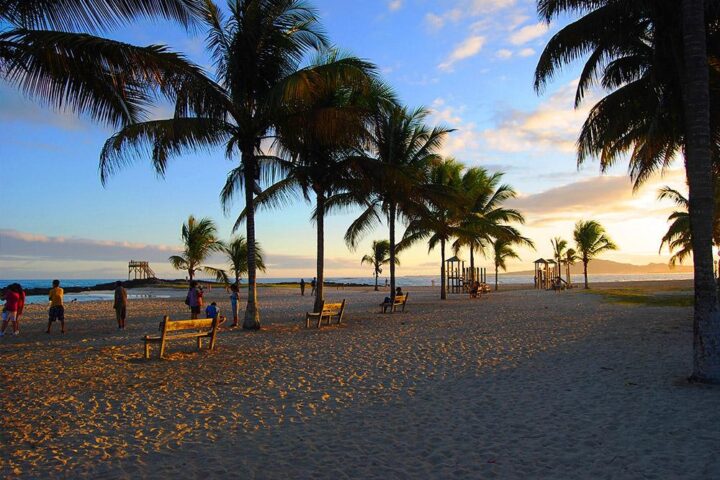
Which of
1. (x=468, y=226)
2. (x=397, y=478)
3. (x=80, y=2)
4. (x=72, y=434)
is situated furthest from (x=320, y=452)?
(x=468, y=226)

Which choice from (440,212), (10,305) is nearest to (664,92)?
(440,212)

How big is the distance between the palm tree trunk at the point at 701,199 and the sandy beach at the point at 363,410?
55 centimetres

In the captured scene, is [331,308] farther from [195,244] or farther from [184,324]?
[195,244]

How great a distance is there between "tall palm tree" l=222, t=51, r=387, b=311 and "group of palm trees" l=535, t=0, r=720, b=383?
4919mm

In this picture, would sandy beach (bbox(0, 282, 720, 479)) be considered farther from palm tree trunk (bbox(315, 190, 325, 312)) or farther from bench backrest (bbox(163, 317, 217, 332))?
palm tree trunk (bbox(315, 190, 325, 312))

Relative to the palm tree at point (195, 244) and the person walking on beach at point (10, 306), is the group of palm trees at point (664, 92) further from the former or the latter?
the palm tree at point (195, 244)

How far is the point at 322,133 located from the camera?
531 inches

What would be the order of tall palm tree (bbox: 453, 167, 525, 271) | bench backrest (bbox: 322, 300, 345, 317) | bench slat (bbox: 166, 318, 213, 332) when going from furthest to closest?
tall palm tree (bbox: 453, 167, 525, 271) < bench backrest (bbox: 322, 300, 345, 317) < bench slat (bbox: 166, 318, 213, 332)

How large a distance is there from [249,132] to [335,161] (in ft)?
13.6

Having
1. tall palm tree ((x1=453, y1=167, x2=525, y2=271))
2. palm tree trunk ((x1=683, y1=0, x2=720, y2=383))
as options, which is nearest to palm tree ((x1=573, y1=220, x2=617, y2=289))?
tall palm tree ((x1=453, y1=167, x2=525, y2=271))

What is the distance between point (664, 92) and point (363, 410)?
1141 cm

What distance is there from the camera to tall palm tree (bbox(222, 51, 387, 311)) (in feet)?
43.1

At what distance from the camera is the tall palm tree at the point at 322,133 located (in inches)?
517

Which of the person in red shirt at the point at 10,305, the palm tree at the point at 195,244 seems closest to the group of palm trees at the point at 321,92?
the person in red shirt at the point at 10,305
